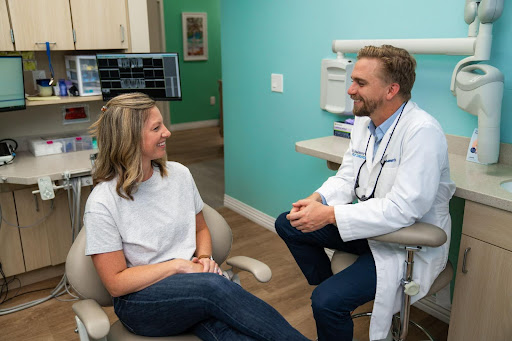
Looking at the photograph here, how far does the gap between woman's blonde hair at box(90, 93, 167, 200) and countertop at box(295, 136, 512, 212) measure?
1039 mm

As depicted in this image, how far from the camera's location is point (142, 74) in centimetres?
245

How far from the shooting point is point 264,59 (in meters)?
3.16

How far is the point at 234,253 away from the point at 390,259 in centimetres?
155

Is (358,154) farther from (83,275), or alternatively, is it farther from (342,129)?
(83,275)

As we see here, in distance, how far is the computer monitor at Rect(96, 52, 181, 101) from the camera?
7.98 feet

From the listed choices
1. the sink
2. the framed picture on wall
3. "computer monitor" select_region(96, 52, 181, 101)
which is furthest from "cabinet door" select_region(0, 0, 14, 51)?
the framed picture on wall

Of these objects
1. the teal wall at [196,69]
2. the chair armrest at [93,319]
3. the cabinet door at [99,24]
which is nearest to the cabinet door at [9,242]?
the cabinet door at [99,24]

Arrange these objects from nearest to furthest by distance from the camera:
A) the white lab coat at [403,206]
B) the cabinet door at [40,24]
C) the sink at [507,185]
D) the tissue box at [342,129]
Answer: the white lab coat at [403,206] → the sink at [507,185] → the cabinet door at [40,24] → the tissue box at [342,129]

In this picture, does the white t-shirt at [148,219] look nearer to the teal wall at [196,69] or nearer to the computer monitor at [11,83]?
the computer monitor at [11,83]

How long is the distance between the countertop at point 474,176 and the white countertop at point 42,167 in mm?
1168

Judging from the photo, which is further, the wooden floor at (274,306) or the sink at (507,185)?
the wooden floor at (274,306)

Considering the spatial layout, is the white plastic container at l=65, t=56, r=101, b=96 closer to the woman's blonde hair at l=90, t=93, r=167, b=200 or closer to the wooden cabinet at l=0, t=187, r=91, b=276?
A: the wooden cabinet at l=0, t=187, r=91, b=276

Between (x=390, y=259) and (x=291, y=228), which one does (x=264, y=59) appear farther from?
(x=390, y=259)

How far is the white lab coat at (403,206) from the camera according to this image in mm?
1562
